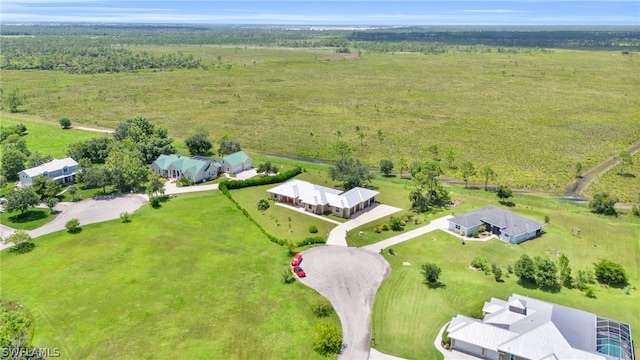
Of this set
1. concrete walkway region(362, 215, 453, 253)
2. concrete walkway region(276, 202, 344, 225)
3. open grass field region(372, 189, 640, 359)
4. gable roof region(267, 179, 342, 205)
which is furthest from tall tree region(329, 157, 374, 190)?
open grass field region(372, 189, 640, 359)

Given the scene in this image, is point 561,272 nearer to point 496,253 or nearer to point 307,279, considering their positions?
point 496,253

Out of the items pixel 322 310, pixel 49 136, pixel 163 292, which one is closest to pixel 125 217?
pixel 163 292

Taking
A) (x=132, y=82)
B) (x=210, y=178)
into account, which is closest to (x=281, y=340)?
(x=210, y=178)

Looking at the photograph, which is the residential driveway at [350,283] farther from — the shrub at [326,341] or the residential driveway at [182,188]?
the residential driveway at [182,188]

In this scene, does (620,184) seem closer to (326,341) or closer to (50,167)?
(326,341)

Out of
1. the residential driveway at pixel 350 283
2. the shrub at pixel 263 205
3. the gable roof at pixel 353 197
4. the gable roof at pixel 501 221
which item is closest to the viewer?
the residential driveway at pixel 350 283

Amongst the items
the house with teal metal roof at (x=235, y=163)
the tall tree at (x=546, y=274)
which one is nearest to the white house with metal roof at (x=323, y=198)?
the house with teal metal roof at (x=235, y=163)
